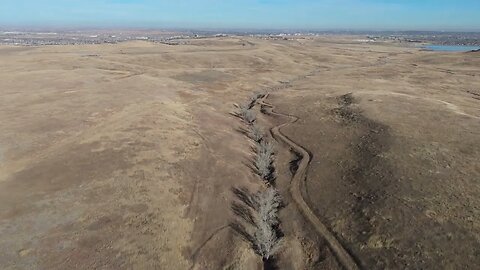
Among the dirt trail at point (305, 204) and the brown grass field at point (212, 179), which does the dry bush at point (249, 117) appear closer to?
the brown grass field at point (212, 179)

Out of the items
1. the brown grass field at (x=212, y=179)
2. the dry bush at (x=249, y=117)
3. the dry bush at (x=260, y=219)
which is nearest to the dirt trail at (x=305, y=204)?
the brown grass field at (x=212, y=179)

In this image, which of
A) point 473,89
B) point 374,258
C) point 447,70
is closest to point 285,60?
point 447,70

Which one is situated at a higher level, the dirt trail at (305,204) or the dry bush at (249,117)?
the dirt trail at (305,204)

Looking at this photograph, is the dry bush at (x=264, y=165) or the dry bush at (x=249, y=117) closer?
the dry bush at (x=264, y=165)

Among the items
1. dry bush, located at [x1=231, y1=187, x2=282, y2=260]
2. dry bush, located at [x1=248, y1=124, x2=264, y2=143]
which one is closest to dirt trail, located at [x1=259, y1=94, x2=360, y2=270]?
dry bush, located at [x1=248, y1=124, x2=264, y2=143]

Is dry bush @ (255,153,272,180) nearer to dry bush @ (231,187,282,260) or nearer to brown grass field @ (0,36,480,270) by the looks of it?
brown grass field @ (0,36,480,270)

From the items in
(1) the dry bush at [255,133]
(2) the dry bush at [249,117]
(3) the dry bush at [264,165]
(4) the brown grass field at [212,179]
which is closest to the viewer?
(4) the brown grass field at [212,179]

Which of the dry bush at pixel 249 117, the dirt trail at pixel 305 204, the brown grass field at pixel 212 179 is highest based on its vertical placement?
the brown grass field at pixel 212 179
